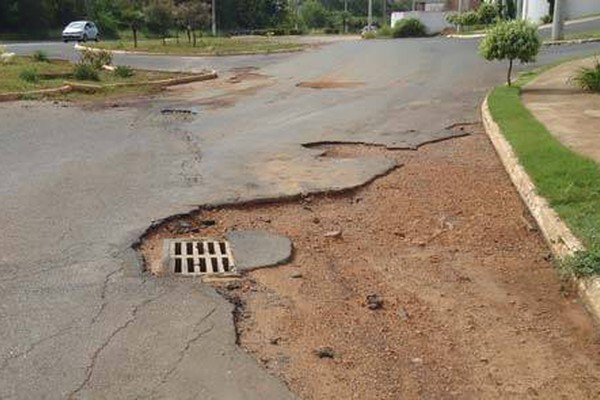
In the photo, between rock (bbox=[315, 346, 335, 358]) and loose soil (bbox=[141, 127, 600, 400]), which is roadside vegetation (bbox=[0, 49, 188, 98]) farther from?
rock (bbox=[315, 346, 335, 358])

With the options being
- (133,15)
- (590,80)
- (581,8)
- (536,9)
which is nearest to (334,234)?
(590,80)

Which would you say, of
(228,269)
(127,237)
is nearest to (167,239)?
(127,237)

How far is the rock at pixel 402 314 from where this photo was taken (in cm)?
533

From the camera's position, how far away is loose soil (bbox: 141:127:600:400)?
14.6 ft

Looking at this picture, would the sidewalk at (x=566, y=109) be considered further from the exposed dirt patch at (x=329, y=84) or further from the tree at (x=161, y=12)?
the tree at (x=161, y=12)

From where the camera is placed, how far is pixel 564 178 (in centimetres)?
817

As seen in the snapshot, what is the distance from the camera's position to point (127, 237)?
6934mm

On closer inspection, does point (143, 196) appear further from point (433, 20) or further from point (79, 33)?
point (433, 20)

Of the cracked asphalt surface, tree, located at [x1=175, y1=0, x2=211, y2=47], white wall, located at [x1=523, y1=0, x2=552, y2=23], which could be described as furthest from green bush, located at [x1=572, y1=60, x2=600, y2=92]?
white wall, located at [x1=523, y1=0, x2=552, y2=23]

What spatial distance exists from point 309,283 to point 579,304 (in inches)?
76.8

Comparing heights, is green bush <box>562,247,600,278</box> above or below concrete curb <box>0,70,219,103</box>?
below

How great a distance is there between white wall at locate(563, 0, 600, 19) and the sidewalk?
36.5 meters

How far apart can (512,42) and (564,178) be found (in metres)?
8.86

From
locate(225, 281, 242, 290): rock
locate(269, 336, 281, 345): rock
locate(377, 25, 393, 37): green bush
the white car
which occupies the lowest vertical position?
locate(269, 336, 281, 345): rock
